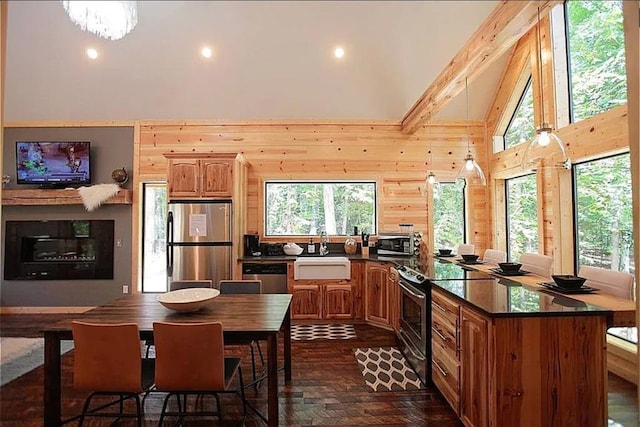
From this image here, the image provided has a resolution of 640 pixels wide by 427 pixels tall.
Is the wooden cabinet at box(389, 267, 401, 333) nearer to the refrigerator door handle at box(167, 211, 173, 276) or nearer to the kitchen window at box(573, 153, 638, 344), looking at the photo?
the kitchen window at box(573, 153, 638, 344)

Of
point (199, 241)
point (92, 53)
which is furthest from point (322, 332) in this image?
point (92, 53)

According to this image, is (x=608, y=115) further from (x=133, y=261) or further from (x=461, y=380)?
(x=133, y=261)

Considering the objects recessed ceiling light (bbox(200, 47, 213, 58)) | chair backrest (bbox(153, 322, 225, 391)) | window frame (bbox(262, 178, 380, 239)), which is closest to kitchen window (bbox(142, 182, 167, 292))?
window frame (bbox(262, 178, 380, 239))

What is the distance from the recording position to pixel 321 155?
5832 mm

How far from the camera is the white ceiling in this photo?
14.4ft

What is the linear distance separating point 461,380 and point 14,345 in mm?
4770

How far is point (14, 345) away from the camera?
13.8 ft

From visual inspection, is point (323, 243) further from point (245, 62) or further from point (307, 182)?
point (245, 62)

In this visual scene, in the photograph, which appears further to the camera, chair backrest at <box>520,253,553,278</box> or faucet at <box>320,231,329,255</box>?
faucet at <box>320,231,329,255</box>

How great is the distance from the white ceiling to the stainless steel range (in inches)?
110

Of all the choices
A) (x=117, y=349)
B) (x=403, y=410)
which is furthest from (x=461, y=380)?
(x=117, y=349)

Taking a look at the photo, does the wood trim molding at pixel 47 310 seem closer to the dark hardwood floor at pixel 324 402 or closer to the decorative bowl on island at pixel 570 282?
the dark hardwood floor at pixel 324 402

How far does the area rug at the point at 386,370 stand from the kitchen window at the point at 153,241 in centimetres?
351

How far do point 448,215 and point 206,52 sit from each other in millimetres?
4331
